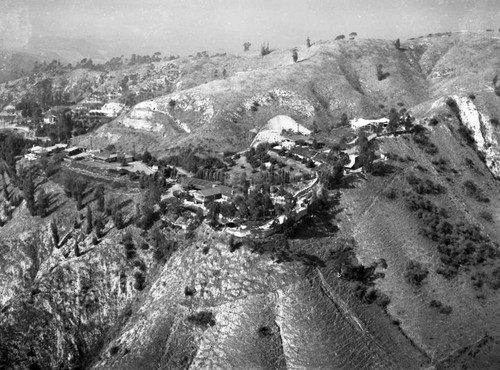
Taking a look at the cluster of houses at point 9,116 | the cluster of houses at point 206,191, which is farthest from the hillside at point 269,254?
the cluster of houses at point 9,116

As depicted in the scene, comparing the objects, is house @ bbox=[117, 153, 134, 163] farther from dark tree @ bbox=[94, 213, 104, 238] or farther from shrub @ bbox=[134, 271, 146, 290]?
shrub @ bbox=[134, 271, 146, 290]

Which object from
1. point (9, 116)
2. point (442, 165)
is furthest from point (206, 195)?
point (9, 116)

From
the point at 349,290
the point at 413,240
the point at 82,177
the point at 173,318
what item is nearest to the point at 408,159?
the point at 413,240

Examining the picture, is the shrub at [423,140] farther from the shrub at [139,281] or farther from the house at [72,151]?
the house at [72,151]

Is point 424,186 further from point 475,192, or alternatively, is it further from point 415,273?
point 415,273

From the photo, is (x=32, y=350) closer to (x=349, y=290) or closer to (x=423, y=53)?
(x=349, y=290)

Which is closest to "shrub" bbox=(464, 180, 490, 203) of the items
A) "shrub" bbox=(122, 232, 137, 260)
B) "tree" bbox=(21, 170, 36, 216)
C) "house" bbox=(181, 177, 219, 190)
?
"house" bbox=(181, 177, 219, 190)
